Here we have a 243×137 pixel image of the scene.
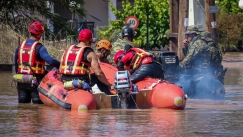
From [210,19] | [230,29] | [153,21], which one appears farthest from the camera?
[230,29]

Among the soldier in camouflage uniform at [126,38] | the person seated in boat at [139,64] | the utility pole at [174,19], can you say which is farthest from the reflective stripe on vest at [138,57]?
the utility pole at [174,19]

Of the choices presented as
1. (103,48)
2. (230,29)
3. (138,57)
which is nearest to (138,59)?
(138,57)

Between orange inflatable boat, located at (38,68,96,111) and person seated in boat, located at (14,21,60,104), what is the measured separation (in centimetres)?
24

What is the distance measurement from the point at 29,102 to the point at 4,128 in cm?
376

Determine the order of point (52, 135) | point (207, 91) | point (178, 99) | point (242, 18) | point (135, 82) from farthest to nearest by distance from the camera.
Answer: point (242, 18) → point (207, 91) → point (135, 82) → point (178, 99) → point (52, 135)

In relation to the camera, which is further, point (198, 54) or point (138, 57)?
point (198, 54)

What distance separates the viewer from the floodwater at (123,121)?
31.7ft

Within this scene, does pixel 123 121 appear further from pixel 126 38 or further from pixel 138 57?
pixel 126 38

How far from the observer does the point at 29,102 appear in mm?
13758

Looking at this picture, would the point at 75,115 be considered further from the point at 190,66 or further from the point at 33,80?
the point at 190,66

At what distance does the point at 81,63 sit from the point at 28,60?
119 centimetres

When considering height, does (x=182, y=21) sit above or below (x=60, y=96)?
above

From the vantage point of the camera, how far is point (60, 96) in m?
12.6

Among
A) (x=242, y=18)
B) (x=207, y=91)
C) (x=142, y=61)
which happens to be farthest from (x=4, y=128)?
(x=242, y=18)
